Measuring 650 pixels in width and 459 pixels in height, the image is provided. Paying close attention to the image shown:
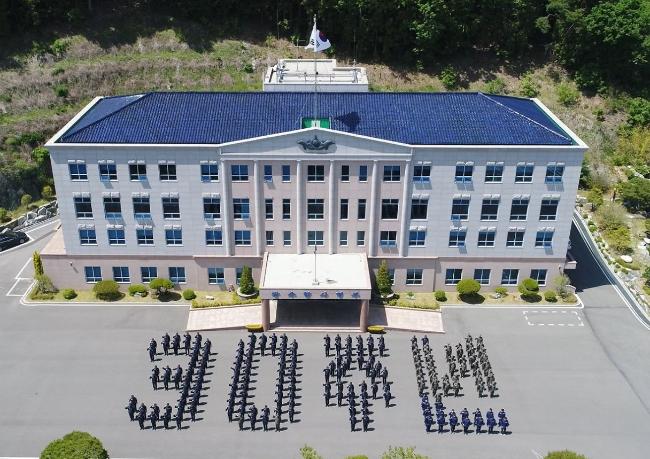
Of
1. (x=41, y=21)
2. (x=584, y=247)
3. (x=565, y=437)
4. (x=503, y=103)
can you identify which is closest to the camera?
(x=565, y=437)

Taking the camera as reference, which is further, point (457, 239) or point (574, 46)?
point (574, 46)

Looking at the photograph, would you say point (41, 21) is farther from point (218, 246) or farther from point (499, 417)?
point (499, 417)

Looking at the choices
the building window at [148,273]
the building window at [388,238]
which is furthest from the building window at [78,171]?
the building window at [388,238]

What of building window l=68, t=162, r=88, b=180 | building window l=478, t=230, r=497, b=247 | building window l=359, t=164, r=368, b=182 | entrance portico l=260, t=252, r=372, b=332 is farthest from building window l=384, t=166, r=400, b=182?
building window l=68, t=162, r=88, b=180

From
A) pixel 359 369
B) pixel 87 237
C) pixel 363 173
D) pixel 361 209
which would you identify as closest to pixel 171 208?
pixel 87 237

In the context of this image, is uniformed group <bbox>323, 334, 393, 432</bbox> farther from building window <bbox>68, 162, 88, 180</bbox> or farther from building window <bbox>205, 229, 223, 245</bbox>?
building window <bbox>68, 162, 88, 180</bbox>

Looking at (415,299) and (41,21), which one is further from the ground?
(41,21)

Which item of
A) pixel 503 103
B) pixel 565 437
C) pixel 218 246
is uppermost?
pixel 503 103

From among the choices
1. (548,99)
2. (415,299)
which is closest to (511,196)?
(415,299)
